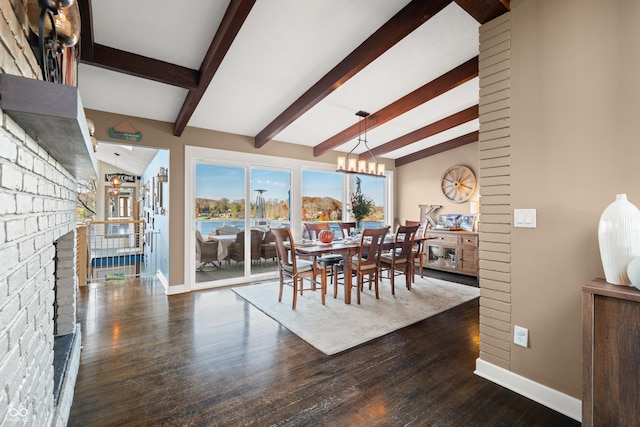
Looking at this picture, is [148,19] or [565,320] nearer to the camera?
[565,320]

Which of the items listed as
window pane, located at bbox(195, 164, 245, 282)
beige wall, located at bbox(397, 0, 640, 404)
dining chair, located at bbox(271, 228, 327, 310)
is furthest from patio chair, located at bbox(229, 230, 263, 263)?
beige wall, located at bbox(397, 0, 640, 404)

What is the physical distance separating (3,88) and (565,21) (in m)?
2.68

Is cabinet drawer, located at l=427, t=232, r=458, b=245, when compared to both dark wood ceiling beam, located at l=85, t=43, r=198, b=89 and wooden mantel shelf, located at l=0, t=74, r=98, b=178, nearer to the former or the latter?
dark wood ceiling beam, located at l=85, t=43, r=198, b=89

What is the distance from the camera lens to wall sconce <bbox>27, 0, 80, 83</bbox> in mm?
917

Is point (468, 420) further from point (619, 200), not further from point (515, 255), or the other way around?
point (619, 200)

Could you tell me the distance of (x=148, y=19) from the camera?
2.45 meters

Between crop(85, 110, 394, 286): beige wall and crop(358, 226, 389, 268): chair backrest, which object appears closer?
crop(358, 226, 389, 268): chair backrest

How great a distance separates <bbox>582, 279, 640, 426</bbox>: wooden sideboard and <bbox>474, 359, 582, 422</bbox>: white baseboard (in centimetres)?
43

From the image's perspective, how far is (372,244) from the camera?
3.82 metres

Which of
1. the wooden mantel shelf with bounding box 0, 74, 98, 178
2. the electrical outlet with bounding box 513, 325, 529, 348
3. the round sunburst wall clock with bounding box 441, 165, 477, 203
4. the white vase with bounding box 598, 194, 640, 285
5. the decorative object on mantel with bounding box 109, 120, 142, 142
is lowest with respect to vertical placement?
the electrical outlet with bounding box 513, 325, 529, 348

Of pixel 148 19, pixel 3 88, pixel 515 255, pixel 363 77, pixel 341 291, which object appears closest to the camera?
pixel 3 88

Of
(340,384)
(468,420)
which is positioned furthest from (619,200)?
(340,384)

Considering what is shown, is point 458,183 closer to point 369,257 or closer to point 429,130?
point 429,130

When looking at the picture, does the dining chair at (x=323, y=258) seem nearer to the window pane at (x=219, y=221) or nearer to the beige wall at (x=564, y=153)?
the window pane at (x=219, y=221)
